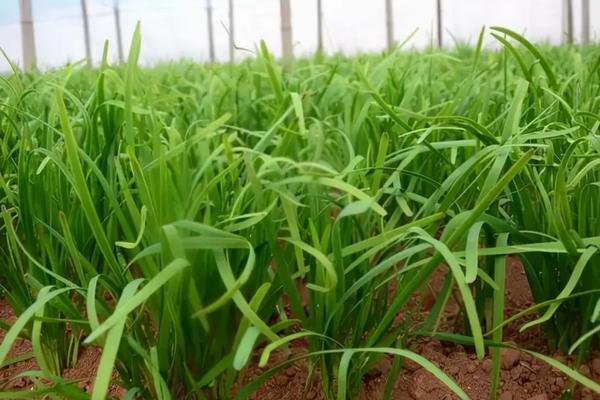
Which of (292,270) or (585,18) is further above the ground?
(585,18)

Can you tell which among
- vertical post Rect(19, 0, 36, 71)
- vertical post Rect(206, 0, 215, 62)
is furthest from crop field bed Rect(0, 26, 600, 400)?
vertical post Rect(206, 0, 215, 62)

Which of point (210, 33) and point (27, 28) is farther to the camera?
point (210, 33)

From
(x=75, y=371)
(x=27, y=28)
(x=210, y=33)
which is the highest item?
(x=210, y=33)

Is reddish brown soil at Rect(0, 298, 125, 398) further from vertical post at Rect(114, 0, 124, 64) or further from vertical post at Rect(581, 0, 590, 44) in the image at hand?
vertical post at Rect(114, 0, 124, 64)

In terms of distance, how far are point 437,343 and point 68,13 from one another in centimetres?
929

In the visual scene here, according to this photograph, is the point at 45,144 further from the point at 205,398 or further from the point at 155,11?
the point at 155,11

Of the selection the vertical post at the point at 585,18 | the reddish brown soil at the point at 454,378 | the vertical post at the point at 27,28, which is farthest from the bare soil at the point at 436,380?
the vertical post at the point at 585,18

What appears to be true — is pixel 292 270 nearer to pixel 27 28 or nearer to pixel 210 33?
pixel 27 28

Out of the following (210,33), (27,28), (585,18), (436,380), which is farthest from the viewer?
(210,33)

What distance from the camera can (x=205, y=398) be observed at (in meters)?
0.57

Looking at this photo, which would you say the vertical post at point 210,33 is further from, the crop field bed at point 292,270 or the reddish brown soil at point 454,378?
the reddish brown soil at point 454,378

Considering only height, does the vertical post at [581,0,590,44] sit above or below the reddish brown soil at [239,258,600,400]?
above

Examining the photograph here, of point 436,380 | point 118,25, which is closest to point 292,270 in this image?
point 436,380

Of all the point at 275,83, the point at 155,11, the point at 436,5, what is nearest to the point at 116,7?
the point at 155,11
